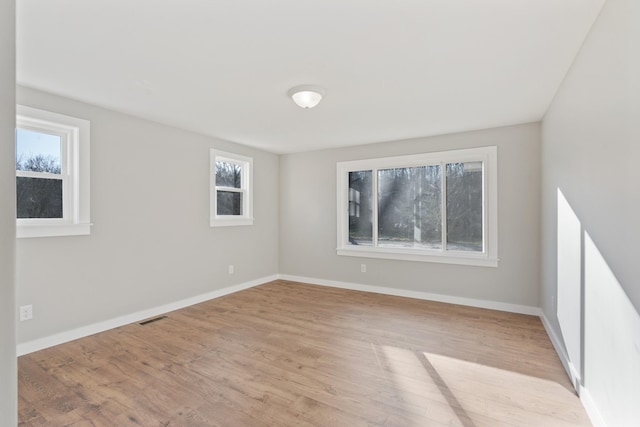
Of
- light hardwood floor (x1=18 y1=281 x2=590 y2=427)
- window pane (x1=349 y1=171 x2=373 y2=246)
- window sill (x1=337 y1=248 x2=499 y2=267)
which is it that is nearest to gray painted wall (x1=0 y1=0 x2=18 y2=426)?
light hardwood floor (x1=18 y1=281 x2=590 y2=427)

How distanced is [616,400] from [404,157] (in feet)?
12.0

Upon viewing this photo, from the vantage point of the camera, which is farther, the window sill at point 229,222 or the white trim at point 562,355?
the window sill at point 229,222

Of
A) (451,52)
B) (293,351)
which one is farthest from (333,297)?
(451,52)

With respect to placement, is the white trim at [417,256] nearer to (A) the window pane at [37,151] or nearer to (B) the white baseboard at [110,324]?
(B) the white baseboard at [110,324]

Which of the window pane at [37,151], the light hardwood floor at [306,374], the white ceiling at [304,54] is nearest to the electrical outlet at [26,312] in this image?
the light hardwood floor at [306,374]

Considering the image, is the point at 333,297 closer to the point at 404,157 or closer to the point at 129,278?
the point at 404,157

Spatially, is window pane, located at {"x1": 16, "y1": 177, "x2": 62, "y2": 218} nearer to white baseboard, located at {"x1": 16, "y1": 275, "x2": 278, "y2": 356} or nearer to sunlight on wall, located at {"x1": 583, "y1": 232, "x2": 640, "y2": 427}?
white baseboard, located at {"x1": 16, "y1": 275, "x2": 278, "y2": 356}

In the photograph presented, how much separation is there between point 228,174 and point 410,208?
2.89m

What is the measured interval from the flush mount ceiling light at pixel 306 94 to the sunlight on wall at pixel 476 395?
238 centimetres

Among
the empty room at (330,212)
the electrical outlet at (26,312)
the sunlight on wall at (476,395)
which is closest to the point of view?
the empty room at (330,212)

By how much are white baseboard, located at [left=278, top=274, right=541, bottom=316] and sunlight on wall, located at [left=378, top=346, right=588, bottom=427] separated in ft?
5.77

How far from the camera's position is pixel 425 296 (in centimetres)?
459

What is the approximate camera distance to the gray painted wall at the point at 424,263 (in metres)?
3.94

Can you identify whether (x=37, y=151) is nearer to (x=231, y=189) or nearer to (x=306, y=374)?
(x=231, y=189)
